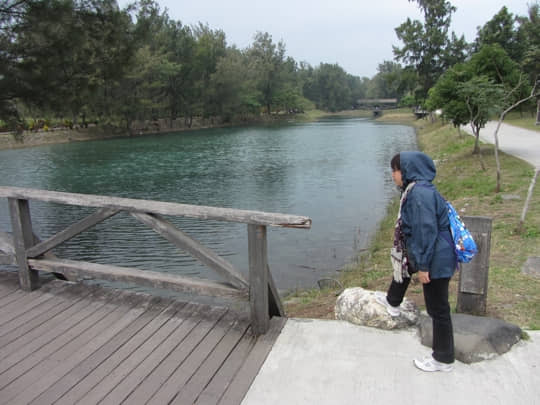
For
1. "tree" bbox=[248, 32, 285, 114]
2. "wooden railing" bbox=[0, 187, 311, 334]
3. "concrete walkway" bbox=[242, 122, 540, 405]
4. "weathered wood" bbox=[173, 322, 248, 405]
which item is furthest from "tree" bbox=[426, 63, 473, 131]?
"tree" bbox=[248, 32, 285, 114]

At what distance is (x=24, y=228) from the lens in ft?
13.8

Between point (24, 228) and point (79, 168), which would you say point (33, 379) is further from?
point (79, 168)

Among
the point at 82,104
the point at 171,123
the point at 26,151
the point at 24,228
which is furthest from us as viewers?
the point at 171,123

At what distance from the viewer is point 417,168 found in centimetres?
295

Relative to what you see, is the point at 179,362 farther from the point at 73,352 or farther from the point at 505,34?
the point at 505,34

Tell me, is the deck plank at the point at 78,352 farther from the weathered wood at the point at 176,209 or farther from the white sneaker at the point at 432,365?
the white sneaker at the point at 432,365

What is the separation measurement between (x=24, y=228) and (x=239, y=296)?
2.31 metres

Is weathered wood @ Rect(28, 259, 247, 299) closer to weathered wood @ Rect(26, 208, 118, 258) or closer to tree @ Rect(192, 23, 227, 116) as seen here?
weathered wood @ Rect(26, 208, 118, 258)

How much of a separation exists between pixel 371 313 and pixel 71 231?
2781mm

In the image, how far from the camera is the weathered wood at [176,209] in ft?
10.4

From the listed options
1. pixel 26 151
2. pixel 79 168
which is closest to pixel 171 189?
pixel 79 168

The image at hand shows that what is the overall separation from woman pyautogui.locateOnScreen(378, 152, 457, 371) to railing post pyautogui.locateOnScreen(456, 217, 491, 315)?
0.84 meters

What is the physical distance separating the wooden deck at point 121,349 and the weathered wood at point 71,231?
463 mm

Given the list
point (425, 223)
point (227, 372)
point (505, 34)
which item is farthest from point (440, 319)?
point (505, 34)
